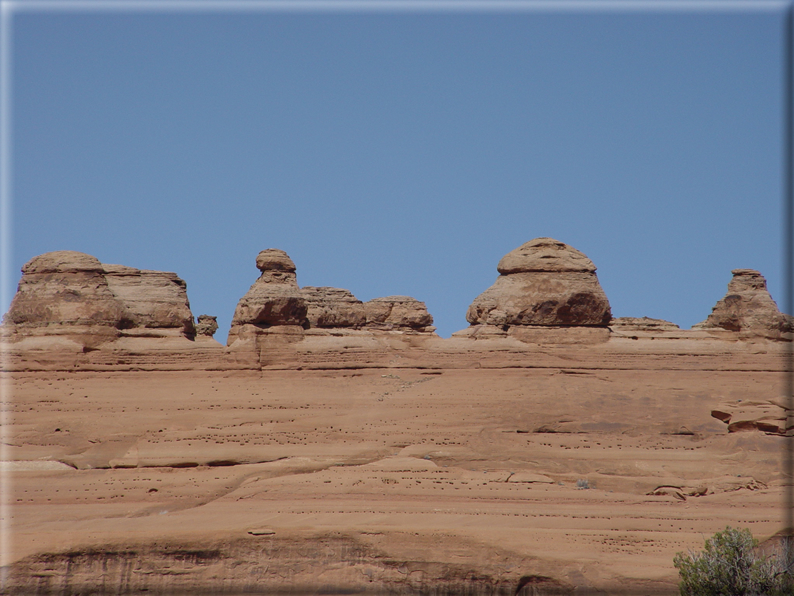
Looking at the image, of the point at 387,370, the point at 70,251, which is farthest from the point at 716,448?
the point at 70,251

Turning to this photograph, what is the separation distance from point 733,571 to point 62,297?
25195mm

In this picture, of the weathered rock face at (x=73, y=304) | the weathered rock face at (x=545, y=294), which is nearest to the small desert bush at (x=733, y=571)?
the weathered rock face at (x=545, y=294)

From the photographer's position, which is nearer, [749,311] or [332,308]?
[749,311]

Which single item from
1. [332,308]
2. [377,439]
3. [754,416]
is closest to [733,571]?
[754,416]

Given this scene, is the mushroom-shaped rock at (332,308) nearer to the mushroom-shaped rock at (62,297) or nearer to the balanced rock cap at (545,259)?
the balanced rock cap at (545,259)

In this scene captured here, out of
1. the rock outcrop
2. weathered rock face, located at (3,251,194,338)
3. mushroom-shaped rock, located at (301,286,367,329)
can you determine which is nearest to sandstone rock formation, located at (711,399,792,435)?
the rock outcrop

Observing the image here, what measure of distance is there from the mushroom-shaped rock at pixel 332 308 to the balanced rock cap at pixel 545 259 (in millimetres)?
10900

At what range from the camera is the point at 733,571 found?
26438 mm

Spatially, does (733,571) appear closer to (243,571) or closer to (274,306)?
(243,571)

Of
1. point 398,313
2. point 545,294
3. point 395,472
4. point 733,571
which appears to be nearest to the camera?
point 733,571

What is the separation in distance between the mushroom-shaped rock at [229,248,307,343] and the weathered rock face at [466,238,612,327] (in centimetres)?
680

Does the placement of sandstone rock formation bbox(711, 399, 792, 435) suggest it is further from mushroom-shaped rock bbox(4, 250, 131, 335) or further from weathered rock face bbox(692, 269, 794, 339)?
mushroom-shaped rock bbox(4, 250, 131, 335)

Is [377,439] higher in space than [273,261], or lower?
lower

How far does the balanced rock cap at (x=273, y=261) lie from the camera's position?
41.5 m
